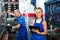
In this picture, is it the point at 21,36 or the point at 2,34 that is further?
the point at 21,36

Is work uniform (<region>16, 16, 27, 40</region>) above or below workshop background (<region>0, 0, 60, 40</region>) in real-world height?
below

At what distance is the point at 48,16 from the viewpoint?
5.06m

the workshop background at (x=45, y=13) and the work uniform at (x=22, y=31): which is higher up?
the workshop background at (x=45, y=13)

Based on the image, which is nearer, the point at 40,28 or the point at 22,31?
the point at 40,28

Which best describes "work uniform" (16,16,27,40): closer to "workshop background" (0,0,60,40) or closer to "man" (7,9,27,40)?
"man" (7,9,27,40)

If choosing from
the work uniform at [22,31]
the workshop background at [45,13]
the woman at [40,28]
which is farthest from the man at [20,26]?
the woman at [40,28]

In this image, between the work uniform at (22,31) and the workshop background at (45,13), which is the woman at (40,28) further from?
the work uniform at (22,31)

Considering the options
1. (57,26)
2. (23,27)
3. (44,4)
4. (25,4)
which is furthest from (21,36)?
(57,26)

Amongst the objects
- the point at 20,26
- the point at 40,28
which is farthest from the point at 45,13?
the point at 20,26

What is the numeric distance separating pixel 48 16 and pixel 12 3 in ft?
7.74

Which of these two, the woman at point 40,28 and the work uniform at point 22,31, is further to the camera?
the work uniform at point 22,31

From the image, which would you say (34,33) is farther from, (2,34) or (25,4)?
(25,4)

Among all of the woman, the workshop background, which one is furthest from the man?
the woman

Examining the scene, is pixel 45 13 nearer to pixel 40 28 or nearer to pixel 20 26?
pixel 40 28
